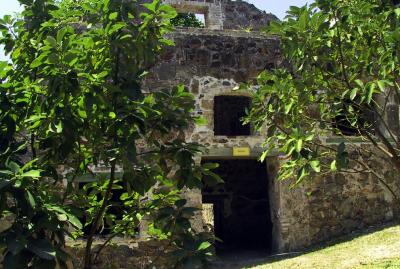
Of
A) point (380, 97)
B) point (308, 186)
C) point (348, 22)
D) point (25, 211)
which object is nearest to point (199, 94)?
point (308, 186)

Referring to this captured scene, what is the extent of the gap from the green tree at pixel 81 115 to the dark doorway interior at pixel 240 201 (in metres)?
10.8

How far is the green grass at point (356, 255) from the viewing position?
24.0 feet

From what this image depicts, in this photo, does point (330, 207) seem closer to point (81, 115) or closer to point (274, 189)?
point (274, 189)

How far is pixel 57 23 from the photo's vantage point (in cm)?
354

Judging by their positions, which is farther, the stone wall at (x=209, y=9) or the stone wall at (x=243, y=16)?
the stone wall at (x=243, y=16)

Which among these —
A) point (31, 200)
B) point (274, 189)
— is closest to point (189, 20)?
point (274, 189)

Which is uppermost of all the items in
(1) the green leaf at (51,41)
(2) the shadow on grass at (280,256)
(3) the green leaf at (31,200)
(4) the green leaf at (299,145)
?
(1) the green leaf at (51,41)

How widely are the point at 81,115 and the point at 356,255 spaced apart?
6217 mm

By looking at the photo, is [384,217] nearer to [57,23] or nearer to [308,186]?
[308,186]

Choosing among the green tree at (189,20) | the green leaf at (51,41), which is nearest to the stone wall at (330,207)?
the green leaf at (51,41)

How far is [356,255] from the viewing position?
315 inches

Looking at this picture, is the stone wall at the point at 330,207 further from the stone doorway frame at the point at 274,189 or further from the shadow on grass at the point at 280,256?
the shadow on grass at the point at 280,256

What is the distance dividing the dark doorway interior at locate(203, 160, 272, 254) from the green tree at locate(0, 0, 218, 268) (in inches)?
425

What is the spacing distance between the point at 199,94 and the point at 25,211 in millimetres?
7782
